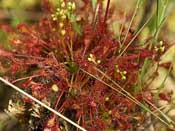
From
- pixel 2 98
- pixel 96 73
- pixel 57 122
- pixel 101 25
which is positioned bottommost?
pixel 2 98

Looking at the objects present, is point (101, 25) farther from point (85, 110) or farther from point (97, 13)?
point (85, 110)

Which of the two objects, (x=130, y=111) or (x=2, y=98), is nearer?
(x=130, y=111)

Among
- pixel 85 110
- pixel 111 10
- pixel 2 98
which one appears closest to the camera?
pixel 85 110

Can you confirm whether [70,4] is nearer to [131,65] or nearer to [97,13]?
[97,13]

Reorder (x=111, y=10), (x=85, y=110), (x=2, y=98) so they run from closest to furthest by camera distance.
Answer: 1. (x=85, y=110)
2. (x=111, y=10)
3. (x=2, y=98)

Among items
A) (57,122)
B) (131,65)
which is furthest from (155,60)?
(57,122)

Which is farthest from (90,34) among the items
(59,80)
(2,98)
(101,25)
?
(2,98)

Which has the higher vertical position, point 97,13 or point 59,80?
point 97,13
